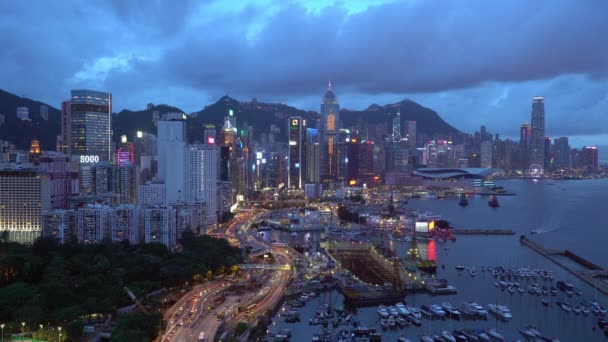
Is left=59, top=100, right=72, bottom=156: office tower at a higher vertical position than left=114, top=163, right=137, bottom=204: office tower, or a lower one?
higher

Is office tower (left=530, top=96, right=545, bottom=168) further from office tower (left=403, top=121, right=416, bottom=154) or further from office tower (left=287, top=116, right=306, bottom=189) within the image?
office tower (left=287, top=116, right=306, bottom=189)

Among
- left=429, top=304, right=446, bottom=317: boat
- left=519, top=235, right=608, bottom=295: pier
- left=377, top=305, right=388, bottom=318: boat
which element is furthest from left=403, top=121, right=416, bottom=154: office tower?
left=377, top=305, right=388, bottom=318: boat

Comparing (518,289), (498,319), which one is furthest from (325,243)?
(498,319)

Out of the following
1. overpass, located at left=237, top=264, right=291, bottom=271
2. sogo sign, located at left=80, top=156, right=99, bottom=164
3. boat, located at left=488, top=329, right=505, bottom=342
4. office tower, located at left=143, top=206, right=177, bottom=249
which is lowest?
boat, located at left=488, top=329, right=505, bottom=342

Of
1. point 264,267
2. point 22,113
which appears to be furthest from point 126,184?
point 264,267

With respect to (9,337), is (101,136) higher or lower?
higher

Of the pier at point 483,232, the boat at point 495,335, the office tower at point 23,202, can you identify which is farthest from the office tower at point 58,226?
the pier at point 483,232

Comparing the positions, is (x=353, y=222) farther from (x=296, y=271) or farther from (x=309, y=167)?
(x=309, y=167)
